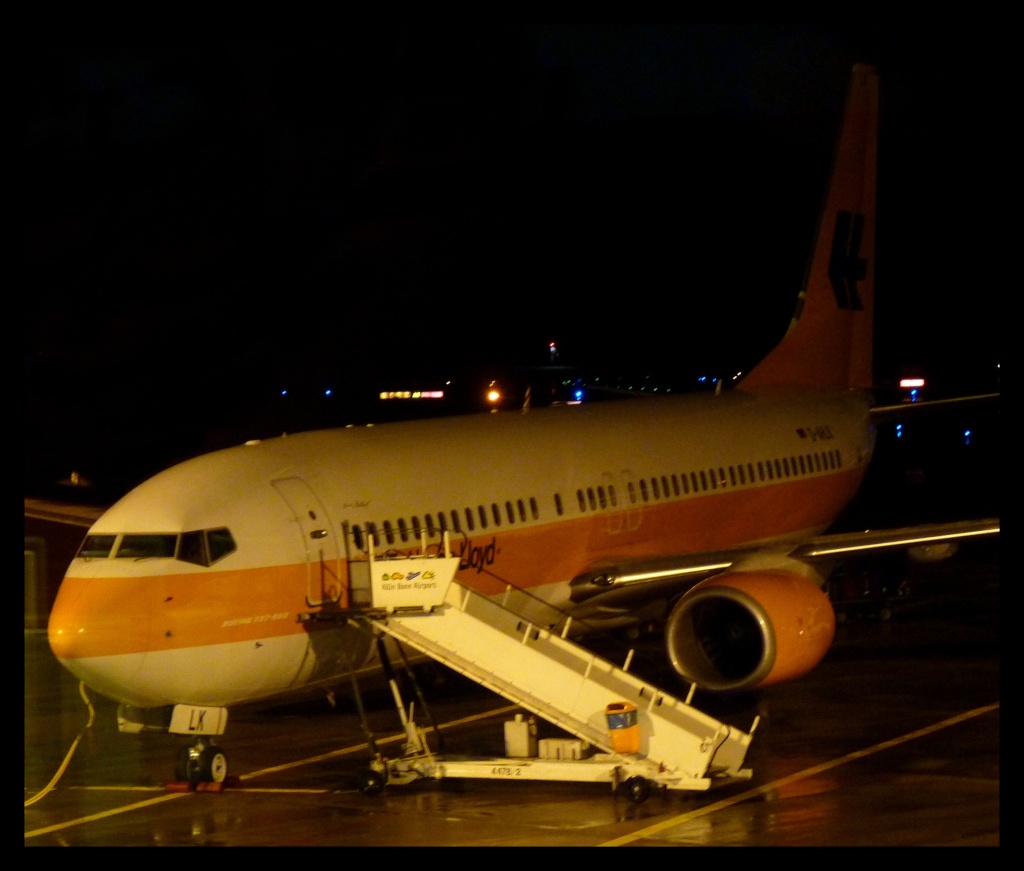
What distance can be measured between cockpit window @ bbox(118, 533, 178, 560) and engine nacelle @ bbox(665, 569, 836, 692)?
603 centimetres

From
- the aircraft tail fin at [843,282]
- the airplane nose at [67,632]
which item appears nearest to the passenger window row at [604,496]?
the aircraft tail fin at [843,282]

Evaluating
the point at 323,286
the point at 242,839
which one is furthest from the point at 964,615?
the point at 242,839

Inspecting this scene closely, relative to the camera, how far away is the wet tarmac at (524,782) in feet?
42.4

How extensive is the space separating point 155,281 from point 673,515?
25.5ft

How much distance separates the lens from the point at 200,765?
1493 centimetres

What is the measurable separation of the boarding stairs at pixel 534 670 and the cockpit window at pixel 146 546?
75.1 inches

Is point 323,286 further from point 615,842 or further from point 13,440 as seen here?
point 615,842

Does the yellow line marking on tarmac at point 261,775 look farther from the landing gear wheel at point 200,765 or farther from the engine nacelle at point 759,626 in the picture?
the engine nacelle at point 759,626

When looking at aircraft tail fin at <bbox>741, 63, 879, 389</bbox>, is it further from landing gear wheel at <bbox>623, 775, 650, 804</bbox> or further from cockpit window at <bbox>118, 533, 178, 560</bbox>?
cockpit window at <bbox>118, 533, 178, 560</bbox>

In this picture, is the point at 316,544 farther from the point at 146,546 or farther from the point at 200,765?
the point at 200,765

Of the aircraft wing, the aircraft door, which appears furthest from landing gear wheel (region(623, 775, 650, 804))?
the aircraft wing

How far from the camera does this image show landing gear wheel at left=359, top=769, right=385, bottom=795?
1442 centimetres

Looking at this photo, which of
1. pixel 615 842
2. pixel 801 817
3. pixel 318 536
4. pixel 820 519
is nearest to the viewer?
pixel 615 842

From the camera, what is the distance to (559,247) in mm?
68562
